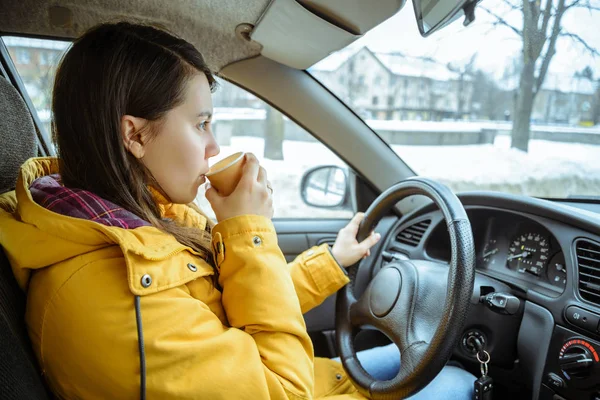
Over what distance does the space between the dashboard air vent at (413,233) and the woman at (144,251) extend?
2.72ft

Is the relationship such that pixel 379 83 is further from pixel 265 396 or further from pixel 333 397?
pixel 265 396

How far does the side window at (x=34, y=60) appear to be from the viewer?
1.62 meters

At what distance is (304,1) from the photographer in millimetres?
1218

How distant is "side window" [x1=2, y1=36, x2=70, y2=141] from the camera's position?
1622mm

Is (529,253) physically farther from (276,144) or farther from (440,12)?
(276,144)

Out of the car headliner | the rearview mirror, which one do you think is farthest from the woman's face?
the rearview mirror

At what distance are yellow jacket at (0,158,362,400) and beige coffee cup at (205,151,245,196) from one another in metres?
0.15

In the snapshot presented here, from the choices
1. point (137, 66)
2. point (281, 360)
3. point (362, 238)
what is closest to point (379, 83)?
point (362, 238)

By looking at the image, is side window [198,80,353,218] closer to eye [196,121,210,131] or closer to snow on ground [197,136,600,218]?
snow on ground [197,136,600,218]

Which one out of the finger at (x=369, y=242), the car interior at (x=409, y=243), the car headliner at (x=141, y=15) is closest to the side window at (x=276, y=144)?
the car interior at (x=409, y=243)

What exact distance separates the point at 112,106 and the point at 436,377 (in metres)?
1.07

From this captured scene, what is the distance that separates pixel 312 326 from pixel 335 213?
56 cm

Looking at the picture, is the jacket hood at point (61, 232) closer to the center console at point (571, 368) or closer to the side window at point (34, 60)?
the side window at point (34, 60)

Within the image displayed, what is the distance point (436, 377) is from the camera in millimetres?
1279
